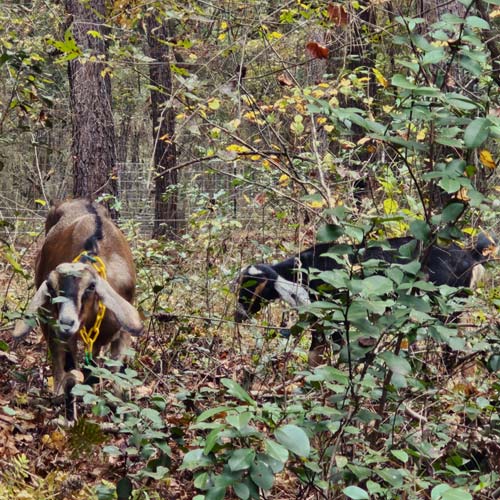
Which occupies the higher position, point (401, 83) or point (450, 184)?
point (401, 83)

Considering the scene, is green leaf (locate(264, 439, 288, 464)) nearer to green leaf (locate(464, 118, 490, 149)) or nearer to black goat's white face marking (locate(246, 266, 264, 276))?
green leaf (locate(464, 118, 490, 149))

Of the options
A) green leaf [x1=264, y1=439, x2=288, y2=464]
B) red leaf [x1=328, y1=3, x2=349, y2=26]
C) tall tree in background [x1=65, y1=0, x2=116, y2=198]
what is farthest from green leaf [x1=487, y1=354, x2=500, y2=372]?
tall tree in background [x1=65, y1=0, x2=116, y2=198]

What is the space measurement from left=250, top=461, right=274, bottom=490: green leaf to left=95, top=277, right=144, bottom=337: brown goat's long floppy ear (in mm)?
3126

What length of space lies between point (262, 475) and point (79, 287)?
3.82m

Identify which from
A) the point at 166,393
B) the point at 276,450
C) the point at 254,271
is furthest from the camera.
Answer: the point at 254,271

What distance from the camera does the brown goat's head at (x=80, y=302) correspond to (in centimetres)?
601

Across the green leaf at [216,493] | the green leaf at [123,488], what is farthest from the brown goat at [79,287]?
the green leaf at [216,493]

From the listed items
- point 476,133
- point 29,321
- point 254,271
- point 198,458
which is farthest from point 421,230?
point 254,271

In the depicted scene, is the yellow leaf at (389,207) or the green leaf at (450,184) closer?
the green leaf at (450,184)

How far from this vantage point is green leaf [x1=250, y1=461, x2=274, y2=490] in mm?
2825

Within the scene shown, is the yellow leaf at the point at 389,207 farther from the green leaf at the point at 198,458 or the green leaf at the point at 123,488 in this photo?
the green leaf at the point at 198,458

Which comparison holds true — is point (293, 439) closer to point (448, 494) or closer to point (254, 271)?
point (448, 494)

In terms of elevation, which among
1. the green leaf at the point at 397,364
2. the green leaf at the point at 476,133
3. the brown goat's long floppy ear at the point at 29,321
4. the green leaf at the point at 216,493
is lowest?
the brown goat's long floppy ear at the point at 29,321

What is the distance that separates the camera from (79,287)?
6.41 m
